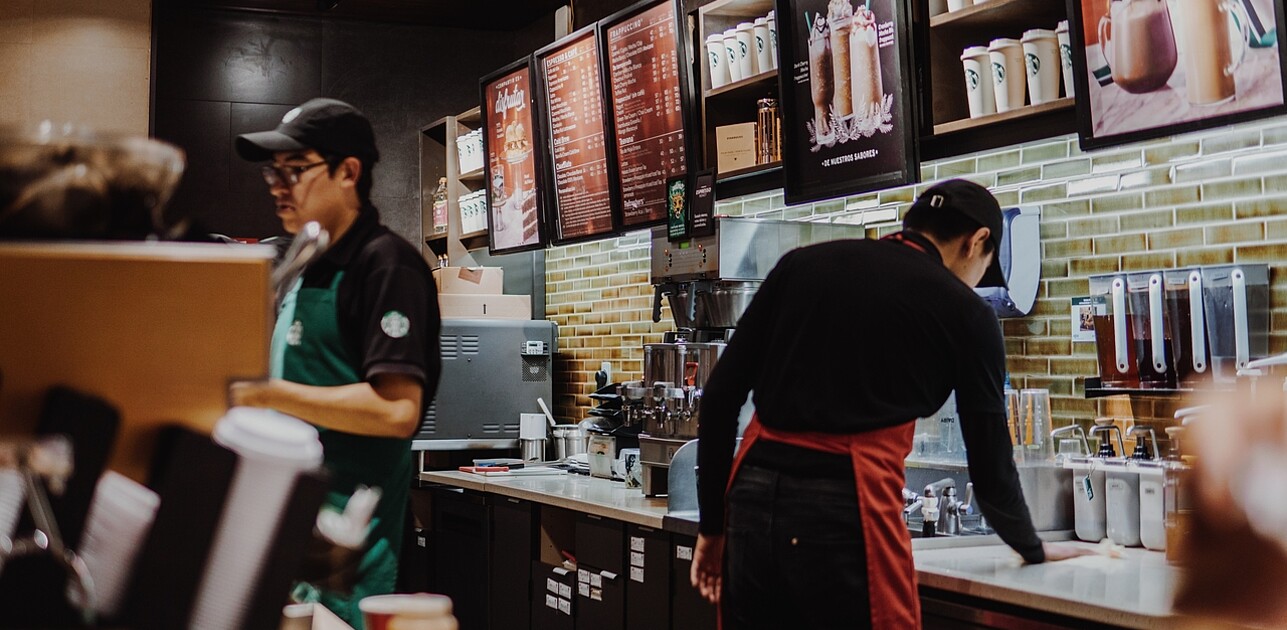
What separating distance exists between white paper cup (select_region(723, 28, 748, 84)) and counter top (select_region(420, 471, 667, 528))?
5.36ft

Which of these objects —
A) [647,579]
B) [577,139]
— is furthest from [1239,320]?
[577,139]

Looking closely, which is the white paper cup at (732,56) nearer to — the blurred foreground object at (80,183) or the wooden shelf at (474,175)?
the wooden shelf at (474,175)

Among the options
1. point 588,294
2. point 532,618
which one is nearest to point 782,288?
point 532,618

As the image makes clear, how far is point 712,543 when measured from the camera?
9.95ft

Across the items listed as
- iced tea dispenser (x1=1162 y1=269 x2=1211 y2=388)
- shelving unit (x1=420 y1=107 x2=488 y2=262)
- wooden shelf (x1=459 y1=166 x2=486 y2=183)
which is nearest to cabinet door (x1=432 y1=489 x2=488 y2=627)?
shelving unit (x1=420 y1=107 x2=488 y2=262)

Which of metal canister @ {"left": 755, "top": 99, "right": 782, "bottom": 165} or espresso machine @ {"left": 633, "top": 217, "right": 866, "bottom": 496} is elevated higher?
metal canister @ {"left": 755, "top": 99, "right": 782, "bottom": 165}

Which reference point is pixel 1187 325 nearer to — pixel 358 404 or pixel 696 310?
pixel 696 310

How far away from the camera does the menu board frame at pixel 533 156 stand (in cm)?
585

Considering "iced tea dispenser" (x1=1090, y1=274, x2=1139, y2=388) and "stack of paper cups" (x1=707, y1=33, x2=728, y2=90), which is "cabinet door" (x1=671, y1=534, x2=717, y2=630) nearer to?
"iced tea dispenser" (x1=1090, y1=274, x2=1139, y2=388)

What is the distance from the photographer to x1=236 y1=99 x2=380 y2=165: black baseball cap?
92.6 inches

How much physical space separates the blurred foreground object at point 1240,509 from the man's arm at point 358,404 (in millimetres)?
1712

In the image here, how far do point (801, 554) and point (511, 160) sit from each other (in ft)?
12.5

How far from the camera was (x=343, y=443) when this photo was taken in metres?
2.24

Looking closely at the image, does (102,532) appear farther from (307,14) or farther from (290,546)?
(307,14)
